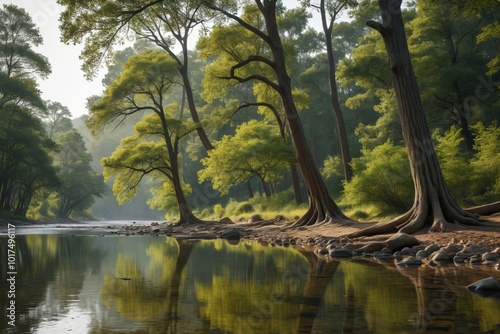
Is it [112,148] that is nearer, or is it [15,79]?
[15,79]

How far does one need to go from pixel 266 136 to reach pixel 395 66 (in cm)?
1466

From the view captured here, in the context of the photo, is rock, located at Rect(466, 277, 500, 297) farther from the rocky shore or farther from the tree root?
the tree root

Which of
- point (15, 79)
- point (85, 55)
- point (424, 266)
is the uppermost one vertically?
point (15, 79)

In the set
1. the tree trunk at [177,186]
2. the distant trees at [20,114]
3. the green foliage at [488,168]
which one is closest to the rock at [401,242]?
the green foliage at [488,168]

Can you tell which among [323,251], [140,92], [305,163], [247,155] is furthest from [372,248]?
[140,92]

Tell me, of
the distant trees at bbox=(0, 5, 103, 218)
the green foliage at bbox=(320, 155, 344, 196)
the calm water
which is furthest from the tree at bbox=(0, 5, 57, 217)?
the calm water

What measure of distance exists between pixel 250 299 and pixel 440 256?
16.1 ft

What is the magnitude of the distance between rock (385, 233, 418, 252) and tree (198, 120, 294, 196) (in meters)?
14.7

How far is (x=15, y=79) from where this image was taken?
3766 centimetres

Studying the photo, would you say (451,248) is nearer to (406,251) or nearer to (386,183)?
(406,251)

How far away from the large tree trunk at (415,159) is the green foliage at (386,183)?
4004 mm

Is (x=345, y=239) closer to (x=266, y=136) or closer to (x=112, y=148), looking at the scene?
(x=266, y=136)

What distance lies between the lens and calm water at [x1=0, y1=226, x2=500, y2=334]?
4.77 metres

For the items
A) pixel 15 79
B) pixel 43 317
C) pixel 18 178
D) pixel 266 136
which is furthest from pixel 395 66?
pixel 18 178
